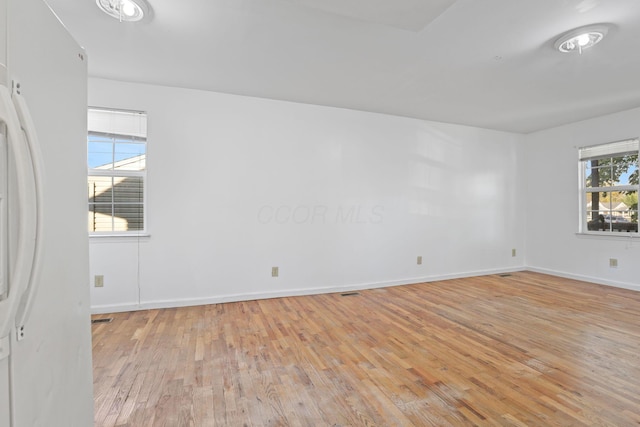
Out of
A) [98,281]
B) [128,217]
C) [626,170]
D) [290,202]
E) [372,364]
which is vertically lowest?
[372,364]

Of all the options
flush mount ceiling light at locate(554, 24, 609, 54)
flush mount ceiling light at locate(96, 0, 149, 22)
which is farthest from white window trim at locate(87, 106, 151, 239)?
flush mount ceiling light at locate(554, 24, 609, 54)

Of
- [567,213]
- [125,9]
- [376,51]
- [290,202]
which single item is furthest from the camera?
[567,213]

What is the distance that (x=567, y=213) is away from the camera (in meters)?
4.84

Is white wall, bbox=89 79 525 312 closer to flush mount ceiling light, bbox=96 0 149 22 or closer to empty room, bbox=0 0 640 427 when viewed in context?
empty room, bbox=0 0 640 427

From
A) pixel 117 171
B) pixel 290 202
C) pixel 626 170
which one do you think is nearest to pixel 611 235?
pixel 626 170

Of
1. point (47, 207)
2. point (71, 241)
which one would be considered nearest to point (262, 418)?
point (71, 241)

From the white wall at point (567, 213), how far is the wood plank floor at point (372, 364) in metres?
1.01

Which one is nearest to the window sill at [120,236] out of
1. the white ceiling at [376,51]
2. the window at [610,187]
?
the white ceiling at [376,51]

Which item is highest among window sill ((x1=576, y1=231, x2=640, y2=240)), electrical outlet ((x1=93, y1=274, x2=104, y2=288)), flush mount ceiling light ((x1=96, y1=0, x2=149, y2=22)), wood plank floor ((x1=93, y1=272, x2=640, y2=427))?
flush mount ceiling light ((x1=96, y1=0, x2=149, y2=22))

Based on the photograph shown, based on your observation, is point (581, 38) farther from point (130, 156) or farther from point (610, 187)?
point (130, 156)

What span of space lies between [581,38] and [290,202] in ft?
10.5

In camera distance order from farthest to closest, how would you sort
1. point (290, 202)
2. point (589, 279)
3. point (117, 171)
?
point (589, 279), point (290, 202), point (117, 171)

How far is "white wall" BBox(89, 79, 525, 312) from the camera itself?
3311 mm

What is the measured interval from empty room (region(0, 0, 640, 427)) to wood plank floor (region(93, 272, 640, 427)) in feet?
0.06
